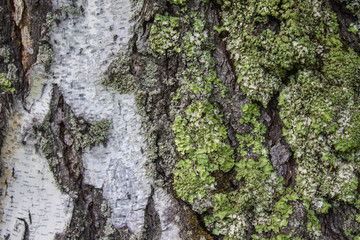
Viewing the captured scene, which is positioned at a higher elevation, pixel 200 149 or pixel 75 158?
pixel 200 149

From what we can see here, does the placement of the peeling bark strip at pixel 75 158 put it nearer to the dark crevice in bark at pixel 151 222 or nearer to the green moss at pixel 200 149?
the dark crevice in bark at pixel 151 222

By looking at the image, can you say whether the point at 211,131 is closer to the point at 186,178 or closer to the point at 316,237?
the point at 186,178

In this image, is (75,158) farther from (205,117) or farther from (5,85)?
(205,117)

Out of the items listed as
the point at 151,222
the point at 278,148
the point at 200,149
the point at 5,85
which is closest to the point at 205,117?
the point at 200,149

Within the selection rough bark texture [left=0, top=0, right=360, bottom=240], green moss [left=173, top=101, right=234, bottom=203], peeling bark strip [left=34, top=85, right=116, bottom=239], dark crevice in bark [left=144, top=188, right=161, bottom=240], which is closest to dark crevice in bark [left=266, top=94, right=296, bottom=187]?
rough bark texture [left=0, top=0, right=360, bottom=240]

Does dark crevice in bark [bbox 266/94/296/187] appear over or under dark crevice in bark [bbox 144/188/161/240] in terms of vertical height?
over

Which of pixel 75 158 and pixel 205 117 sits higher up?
pixel 205 117

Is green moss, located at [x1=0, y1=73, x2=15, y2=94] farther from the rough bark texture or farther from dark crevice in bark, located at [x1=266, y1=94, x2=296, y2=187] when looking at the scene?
dark crevice in bark, located at [x1=266, y1=94, x2=296, y2=187]

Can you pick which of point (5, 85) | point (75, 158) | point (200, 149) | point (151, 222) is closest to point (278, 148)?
point (200, 149)

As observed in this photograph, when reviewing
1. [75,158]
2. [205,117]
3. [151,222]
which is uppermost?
[205,117]

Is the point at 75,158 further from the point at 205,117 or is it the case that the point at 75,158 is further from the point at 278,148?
the point at 278,148
